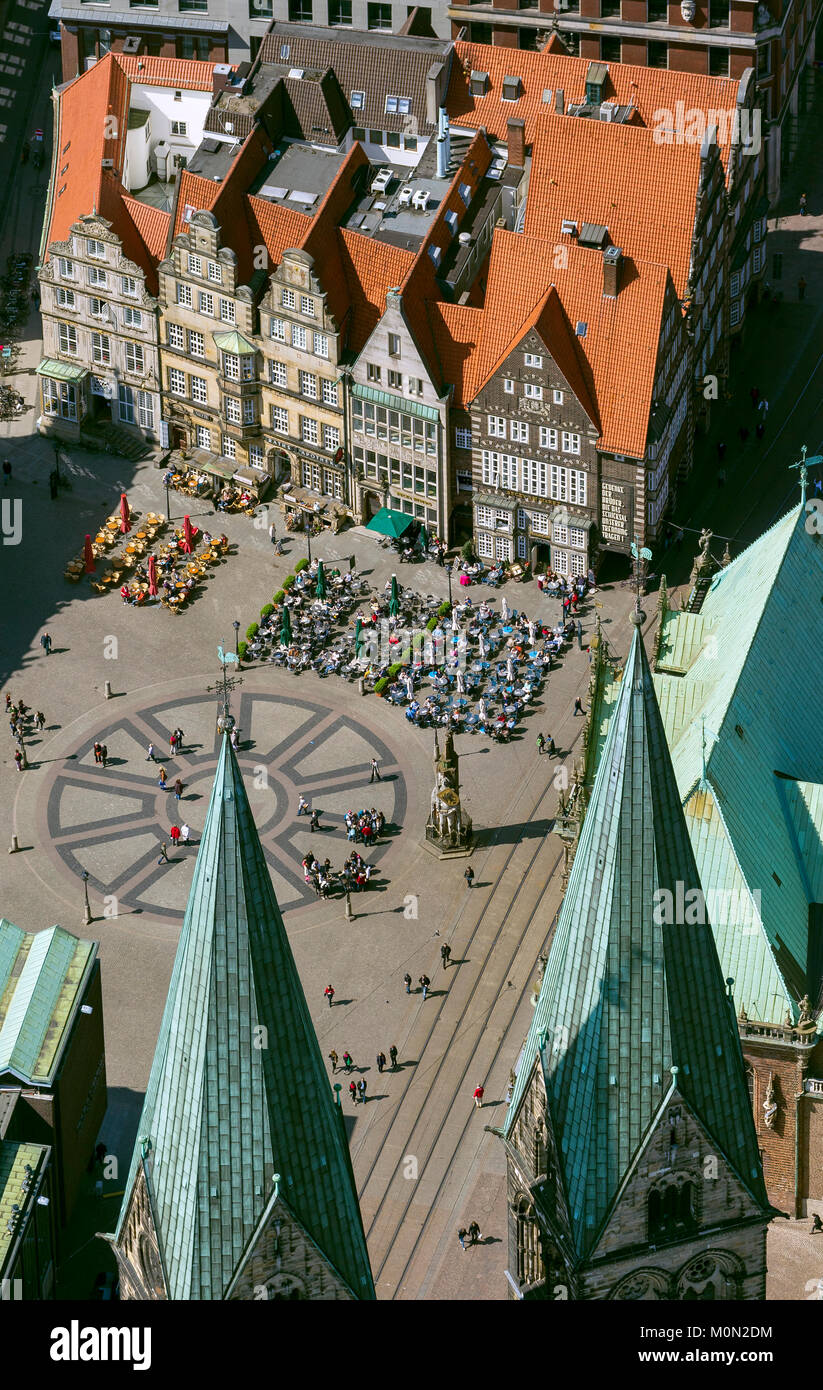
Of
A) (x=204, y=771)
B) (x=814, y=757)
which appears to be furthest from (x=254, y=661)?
(x=814, y=757)

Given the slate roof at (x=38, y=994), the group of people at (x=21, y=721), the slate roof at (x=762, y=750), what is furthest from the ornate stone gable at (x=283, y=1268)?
the group of people at (x=21, y=721)

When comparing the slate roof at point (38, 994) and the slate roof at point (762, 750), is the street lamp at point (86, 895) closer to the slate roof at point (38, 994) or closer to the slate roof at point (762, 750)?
the slate roof at point (38, 994)

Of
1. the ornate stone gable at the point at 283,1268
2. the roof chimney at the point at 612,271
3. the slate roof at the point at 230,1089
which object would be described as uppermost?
the roof chimney at the point at 612,271

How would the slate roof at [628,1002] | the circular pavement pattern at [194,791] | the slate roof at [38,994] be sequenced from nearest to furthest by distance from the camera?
the slate roof at [628,1002] → the slate roof at [38,994] → the circular pavement pattern at [194,791]

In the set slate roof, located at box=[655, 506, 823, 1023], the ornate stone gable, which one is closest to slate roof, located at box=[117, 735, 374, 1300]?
the ornate stone gable

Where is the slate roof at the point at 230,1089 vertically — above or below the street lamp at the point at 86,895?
above

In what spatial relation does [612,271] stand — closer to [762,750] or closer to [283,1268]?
[762,750]
